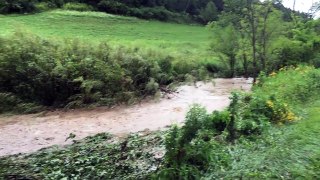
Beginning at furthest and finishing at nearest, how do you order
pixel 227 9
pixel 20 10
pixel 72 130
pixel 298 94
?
pixel 20 10
pixel 227 9
pixel 298 94
pixel 72 130

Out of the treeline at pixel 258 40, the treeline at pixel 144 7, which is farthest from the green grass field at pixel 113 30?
the treeline at pixel 258 40

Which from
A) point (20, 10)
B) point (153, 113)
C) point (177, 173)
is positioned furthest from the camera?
point (20, 10)

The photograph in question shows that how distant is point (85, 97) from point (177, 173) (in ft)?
32.4

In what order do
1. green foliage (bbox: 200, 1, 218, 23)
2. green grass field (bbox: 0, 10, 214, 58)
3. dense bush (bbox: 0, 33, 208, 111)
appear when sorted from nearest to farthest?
dense bush (bbox: 0, 33, 208, 111)
green grass field (bbox: 0, 10, 214, 58)
green foliage (bbox: 200, 1, 218, 23)

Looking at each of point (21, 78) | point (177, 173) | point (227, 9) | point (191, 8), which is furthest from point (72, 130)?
point (191, 8)

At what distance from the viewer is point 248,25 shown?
81.6 feet

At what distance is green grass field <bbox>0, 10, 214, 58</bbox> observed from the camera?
2647 cm

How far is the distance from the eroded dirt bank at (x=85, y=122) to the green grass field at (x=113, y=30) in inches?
309

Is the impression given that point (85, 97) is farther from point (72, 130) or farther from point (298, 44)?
point (298, 44)

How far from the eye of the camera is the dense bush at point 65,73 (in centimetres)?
1552

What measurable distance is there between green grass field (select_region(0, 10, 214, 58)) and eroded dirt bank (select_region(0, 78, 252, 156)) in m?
7.85

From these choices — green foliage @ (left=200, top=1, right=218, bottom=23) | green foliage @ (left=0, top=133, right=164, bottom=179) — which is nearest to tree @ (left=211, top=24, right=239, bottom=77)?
green foliage @ (left=0, top=133, right=164, bottom=179)

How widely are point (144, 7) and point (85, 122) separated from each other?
35.3m

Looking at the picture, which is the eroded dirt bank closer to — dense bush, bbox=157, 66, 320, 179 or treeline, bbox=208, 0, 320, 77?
dense bush, bbox=157, 66, 320, 179
